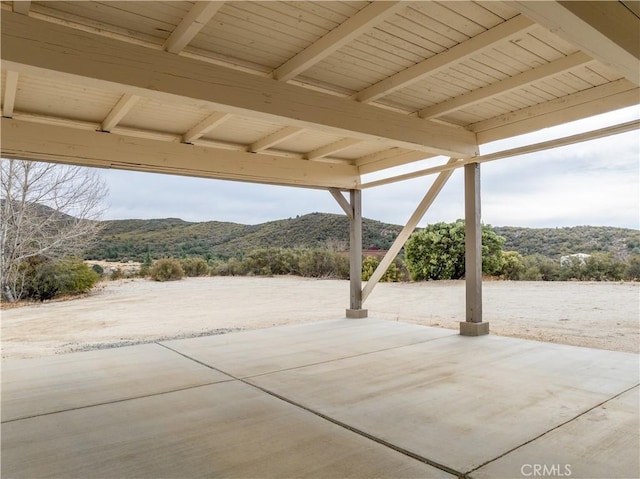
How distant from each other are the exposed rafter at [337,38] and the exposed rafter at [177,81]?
22 cm

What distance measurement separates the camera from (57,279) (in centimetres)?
957

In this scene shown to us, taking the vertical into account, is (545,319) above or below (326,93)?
below

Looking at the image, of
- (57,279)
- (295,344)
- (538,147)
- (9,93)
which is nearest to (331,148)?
(538,147)

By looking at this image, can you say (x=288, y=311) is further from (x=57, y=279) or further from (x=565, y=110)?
(x=565, y=110)

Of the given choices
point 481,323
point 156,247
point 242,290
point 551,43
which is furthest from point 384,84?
point 156,247

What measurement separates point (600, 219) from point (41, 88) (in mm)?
12244

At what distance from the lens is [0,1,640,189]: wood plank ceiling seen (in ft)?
7.39

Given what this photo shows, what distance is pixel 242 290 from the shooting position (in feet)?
38.9

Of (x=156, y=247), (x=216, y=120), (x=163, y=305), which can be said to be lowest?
(x=163, y=305)

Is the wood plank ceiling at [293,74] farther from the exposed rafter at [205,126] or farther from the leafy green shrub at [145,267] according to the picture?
the leafy green shrub at [145,267]

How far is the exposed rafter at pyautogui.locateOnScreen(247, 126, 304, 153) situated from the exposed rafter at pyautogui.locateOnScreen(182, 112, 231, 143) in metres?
0.74

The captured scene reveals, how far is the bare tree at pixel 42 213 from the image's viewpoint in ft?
29.9

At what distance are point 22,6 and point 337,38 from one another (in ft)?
5.70

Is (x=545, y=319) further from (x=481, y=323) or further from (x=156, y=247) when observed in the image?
(x=156, y=247)
